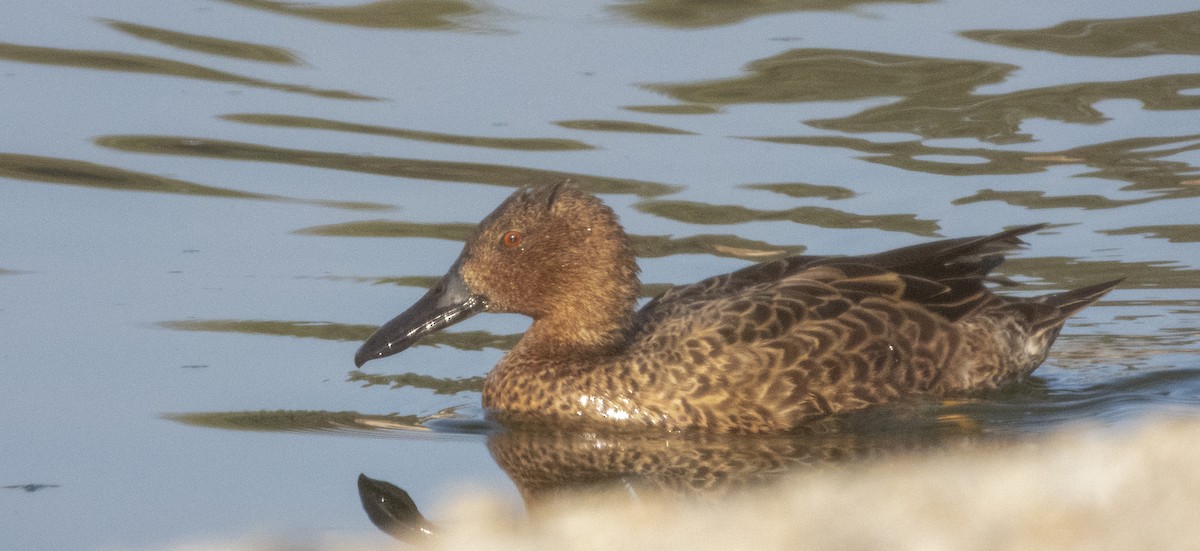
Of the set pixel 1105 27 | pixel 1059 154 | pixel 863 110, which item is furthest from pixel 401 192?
pixel 1105 27

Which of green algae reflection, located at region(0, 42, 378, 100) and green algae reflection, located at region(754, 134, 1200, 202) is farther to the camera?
green algae reflection, located at region(0, 42, 378, 100)

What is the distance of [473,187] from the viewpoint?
9297 millimetres

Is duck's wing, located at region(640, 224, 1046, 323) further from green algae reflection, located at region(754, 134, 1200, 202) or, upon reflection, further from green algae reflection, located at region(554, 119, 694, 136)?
green algae reflection, located at region(554, 119, 694, 136)

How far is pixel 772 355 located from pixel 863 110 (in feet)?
14.8

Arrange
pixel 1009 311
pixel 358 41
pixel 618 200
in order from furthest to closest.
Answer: pixel 358 41 → pixel 618 200 → pixel 1009 311

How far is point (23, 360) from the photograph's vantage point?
6719mm

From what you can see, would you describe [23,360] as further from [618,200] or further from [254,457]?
[618,200]

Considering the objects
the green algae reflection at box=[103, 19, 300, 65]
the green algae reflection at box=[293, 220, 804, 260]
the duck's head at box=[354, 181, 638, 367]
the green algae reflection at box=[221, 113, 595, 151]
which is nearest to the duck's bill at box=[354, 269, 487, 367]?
the duck's head at box=[354, 181, 638, 367]

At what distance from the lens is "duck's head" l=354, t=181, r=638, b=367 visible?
263 inches

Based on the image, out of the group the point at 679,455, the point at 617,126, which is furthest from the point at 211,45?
the point at 679,455

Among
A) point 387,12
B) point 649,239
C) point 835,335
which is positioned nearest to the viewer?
point 835,335

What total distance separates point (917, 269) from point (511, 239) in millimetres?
1645

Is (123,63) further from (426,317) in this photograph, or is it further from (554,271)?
(554,271)

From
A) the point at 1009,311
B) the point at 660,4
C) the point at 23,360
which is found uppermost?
the point at 660,4
